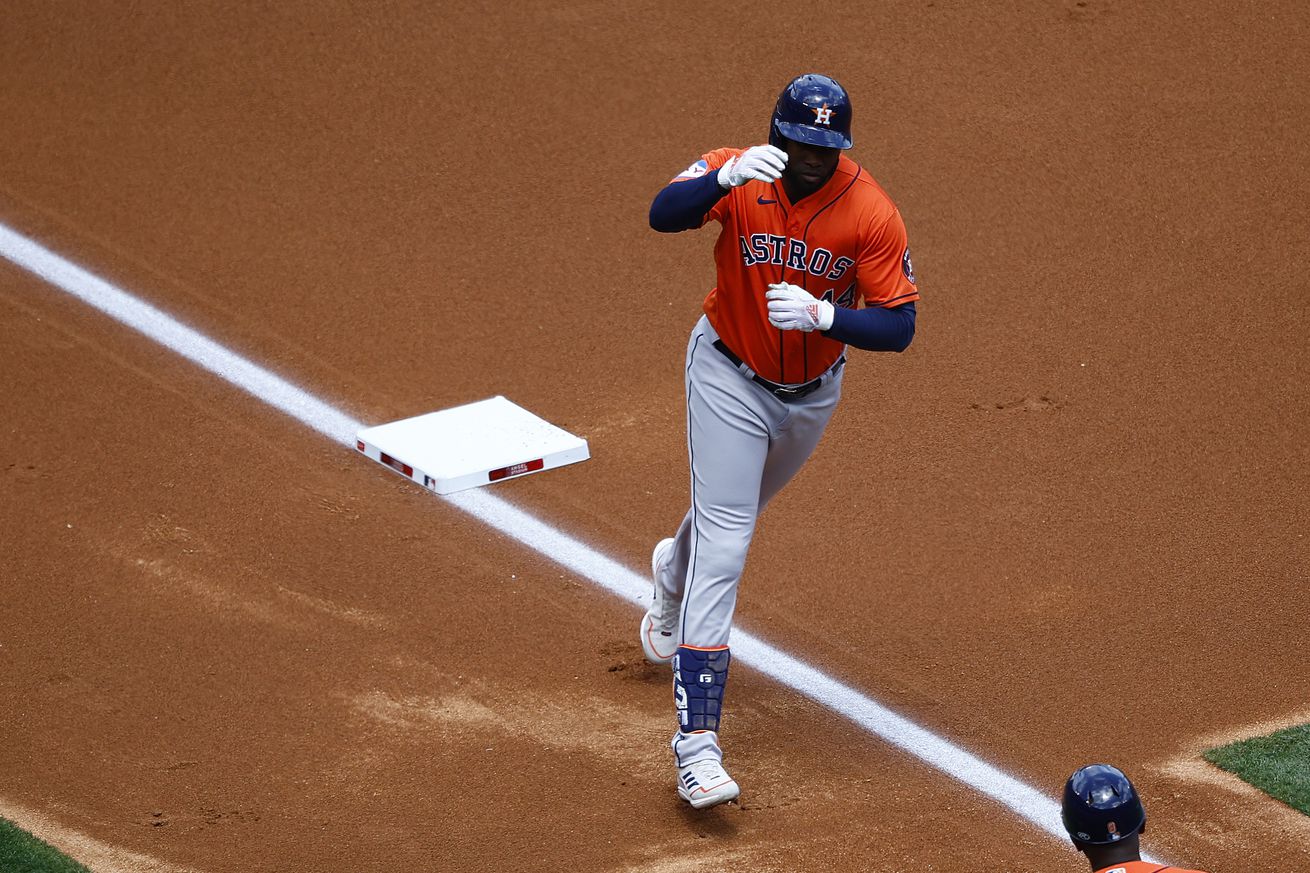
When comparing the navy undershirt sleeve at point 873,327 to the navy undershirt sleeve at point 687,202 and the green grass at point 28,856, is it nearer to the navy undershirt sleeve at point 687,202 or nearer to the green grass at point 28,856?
the navy undershirt sleeve at point 687,202

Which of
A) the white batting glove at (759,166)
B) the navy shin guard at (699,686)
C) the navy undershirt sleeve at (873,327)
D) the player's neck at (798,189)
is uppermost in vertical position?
the white batting glove at (759,166)

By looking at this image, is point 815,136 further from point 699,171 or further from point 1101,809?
point 1101,809

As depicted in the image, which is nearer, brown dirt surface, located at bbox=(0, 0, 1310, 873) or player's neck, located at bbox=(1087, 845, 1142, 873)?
player's neck, located at bbox=(1087, 845, 1142, 873)

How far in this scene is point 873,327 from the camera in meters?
4.80

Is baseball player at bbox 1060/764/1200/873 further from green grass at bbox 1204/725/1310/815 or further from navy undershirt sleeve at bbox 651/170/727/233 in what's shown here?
navy undershirt sleeve at bbox 651/170/727/233

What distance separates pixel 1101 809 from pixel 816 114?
2.14 meters

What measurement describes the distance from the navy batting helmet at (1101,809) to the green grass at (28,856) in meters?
2.70

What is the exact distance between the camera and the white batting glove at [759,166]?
4.71 meters

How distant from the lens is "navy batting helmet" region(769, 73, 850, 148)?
15.8 feet

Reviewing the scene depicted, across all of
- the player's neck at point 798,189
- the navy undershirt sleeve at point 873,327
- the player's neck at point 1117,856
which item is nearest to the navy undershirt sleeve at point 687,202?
the player's neck at point 798,189

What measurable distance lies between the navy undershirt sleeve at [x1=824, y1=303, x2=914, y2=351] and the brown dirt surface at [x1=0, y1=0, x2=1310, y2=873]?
135cm

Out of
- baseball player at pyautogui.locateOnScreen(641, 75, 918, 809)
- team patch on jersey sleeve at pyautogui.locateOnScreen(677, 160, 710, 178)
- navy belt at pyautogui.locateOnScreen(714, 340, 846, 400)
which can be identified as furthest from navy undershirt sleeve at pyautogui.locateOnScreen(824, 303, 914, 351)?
team patch on jersey sleeve at pyautogui.locateOnScreen(677, 160, 710, 178)

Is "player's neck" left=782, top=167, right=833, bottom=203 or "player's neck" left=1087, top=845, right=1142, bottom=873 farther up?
"player's neck" left=782, top=167, right=833, bottom=203

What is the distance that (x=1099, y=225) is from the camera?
8.50 metres
